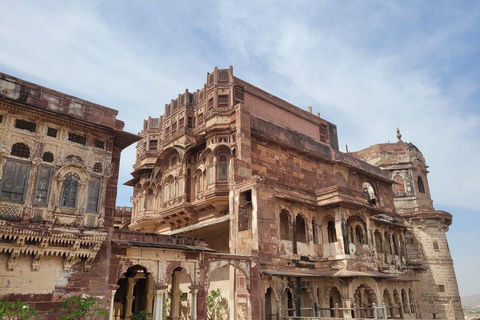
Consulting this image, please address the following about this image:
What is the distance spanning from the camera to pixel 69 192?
1293cm

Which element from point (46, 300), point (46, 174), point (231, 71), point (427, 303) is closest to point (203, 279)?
point (46, 300)

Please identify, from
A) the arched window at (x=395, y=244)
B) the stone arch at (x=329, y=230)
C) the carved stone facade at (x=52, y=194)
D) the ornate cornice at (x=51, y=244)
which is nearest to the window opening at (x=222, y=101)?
the stone arch at (x=329, y=230)

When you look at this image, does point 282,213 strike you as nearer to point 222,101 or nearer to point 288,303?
point 288,303

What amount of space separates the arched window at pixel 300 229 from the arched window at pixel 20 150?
1375 cm

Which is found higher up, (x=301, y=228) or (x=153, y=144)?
(x=153, y=144)

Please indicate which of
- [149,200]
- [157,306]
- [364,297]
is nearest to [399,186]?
[364,297]

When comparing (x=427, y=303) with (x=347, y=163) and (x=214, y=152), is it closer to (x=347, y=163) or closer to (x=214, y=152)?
(x=347, y=163)

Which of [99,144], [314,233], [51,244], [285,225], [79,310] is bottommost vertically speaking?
[79,310]

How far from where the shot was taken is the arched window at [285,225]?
2019 cm

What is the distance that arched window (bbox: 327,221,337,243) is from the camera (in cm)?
2178

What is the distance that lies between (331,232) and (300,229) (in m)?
2.09

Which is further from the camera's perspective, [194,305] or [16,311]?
[194,305]

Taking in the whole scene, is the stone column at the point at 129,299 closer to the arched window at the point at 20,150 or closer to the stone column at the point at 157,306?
the stone column at the point at 157,306

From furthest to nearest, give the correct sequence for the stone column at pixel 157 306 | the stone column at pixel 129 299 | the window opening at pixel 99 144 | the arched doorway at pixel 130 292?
the arched doorway at pixel 130 292 < the stone column at pixel 129 299 < the stone column at pixel 157 306 < the window opening at pixel 99 144
